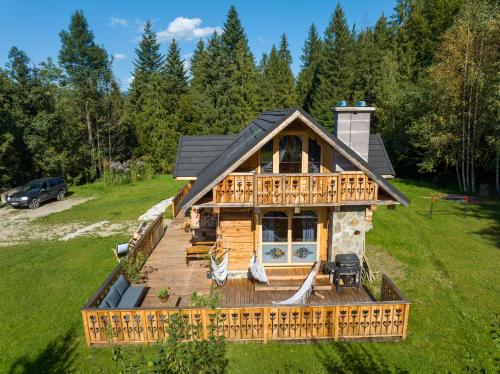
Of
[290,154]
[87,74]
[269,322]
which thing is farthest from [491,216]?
[87,74]

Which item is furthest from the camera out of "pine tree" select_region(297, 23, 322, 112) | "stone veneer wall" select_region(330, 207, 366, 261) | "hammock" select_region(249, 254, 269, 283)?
"pine tree" select_region(297, 23, 322, 112)

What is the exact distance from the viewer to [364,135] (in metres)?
13.2

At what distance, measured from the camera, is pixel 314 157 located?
40.0 feet

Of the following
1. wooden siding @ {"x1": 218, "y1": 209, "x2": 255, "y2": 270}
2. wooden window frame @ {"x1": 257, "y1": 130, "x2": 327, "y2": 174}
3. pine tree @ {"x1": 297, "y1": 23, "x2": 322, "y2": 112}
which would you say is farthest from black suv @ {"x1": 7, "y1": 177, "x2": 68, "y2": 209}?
pine tree @ {"x1": 297, "y1": 23, "x2": 322, "y2": 112}

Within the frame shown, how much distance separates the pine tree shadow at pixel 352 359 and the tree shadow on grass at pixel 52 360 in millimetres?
6422

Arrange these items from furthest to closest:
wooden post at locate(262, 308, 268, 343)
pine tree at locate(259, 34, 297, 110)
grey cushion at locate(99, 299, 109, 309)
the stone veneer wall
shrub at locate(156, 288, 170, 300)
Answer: pine tree at locate(259, 34, 297, 110) < the stone veneer wall < shrub at locate(156, 288, 170, 300) < grey cushion at locate(99, 299, 109, 309) < wooden post at locate(262, 308, 268, 343)

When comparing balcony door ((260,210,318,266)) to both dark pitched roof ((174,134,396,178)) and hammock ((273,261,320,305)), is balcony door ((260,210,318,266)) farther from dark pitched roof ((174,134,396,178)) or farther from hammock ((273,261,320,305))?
dark pitched roof ((174,134,396,178))

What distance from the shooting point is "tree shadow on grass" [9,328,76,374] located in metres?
8.79

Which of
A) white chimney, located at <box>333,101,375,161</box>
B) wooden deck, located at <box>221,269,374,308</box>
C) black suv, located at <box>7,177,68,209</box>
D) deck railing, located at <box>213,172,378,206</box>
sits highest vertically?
white chimney, located at <box>333,101,375,161</box>

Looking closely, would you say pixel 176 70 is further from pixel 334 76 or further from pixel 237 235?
pixel 237 235

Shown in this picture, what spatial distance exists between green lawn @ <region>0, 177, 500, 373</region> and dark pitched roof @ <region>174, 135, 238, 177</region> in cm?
522

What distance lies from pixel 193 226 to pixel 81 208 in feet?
40.0

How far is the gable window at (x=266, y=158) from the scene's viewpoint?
39.5 feet

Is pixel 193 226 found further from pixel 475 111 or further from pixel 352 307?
pixel 475 111
